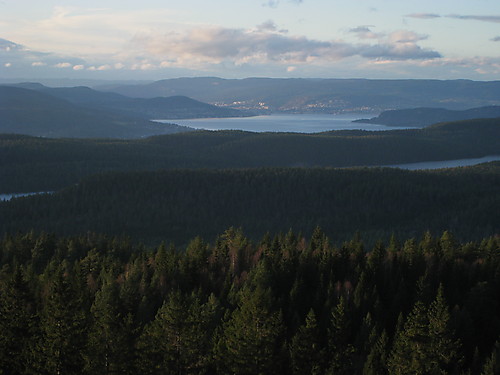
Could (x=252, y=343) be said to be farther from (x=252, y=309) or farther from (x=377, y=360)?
(x=377, y=360)

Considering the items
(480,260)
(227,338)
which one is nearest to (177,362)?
(227,338)

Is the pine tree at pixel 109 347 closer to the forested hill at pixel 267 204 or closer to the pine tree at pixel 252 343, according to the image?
the pine tree at pixel 252 343

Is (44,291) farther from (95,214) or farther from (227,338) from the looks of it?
(95,214)

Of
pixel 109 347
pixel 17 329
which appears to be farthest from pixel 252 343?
pixel 17 329

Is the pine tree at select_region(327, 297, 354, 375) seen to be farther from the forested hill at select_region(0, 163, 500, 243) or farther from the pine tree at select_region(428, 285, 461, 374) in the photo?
the forested hill at select_region(0, 163, 500, 243)

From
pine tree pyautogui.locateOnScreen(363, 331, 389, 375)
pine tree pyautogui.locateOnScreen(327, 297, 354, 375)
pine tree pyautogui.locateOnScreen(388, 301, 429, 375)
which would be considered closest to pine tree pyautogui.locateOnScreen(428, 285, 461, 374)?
pine tree pyautogui.locateOnScreen(388, 301, 429, 375)

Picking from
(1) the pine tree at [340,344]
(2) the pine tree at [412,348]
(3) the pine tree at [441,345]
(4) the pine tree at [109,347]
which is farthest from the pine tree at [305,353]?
(4) the pine tree at [109,347]

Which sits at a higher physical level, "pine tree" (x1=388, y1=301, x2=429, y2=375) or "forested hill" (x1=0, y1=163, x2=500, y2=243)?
"pine tree" (x1=388, y1=301, x2=429, y2=375)

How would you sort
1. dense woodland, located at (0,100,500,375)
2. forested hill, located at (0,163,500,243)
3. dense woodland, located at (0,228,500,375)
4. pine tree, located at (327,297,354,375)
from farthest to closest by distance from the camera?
forested hill, located at (0,163,500,243)
pine tree, located at (327,297,354,375)
dense woodland, located at (0,100,500,375)
dense woodland, located at (0,228,500,375)
